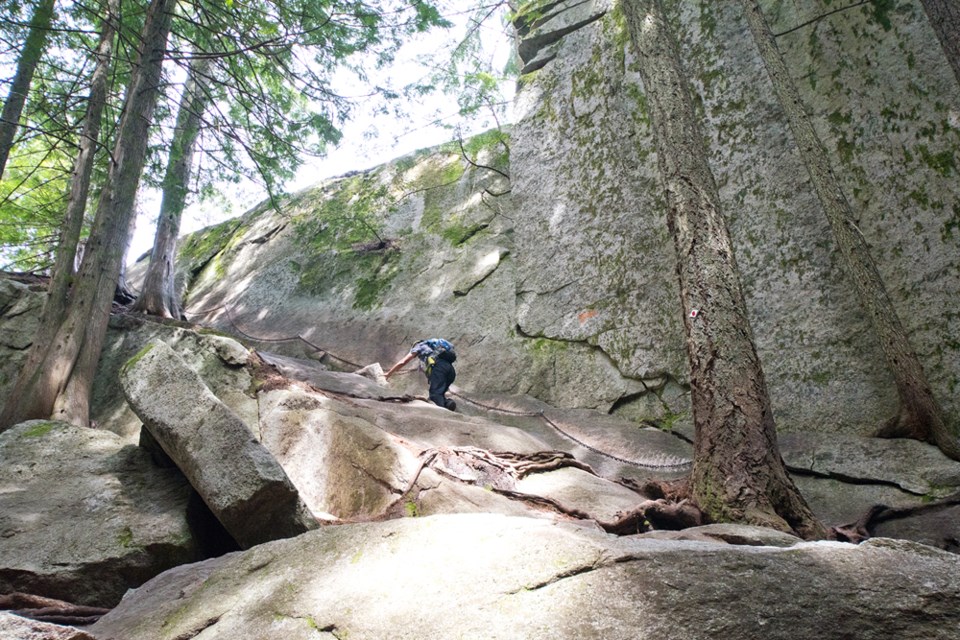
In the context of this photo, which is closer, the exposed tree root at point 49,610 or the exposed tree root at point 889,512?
the exposed tree root at point 49,610

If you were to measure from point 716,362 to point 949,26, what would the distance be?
13.5 ft

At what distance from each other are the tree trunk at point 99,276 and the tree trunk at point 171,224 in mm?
1012

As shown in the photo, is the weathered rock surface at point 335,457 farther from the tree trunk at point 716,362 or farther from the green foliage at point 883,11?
the green foliage at point 883,11

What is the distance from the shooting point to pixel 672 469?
6.57 metres

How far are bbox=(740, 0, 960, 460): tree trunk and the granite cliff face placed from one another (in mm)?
293

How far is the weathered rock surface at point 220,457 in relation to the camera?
3525mm

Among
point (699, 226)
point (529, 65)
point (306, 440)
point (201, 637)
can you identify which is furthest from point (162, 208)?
point (201, 637)

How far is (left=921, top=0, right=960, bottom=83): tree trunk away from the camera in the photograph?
5617mm

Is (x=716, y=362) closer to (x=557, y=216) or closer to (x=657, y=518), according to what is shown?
(x=657, y=518)

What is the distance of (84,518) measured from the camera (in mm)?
3799

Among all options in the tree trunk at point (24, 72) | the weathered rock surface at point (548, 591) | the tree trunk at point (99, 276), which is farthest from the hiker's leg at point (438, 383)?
the tree trunk at point (24, 72)

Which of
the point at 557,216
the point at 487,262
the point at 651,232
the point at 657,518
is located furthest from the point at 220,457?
the point at 487,262

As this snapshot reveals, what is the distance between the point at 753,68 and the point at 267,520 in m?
8.09

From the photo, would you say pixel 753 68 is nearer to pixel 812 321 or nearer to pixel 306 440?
pixel 812 321
